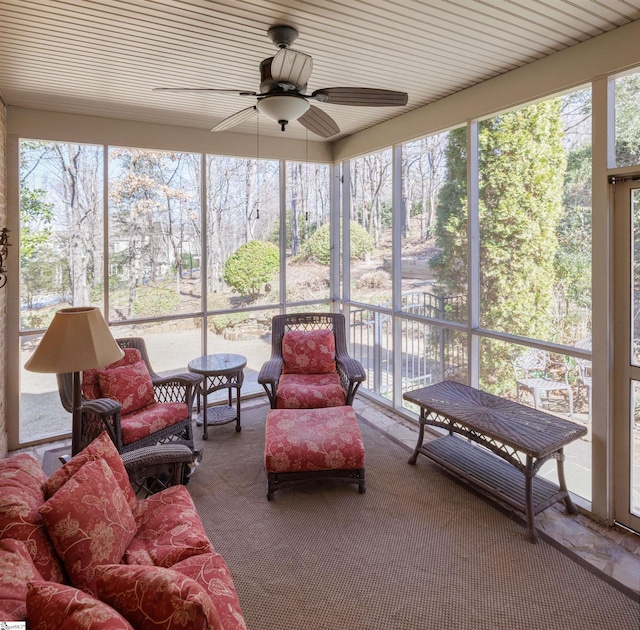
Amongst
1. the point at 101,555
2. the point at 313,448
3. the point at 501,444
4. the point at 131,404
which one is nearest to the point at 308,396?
the point at 313,448

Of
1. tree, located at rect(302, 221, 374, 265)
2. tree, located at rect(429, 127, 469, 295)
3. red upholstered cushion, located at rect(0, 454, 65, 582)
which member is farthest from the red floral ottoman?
tree, located at rect(302, 221, 374, 265)

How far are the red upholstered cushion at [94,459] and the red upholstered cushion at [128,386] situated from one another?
1.44 meters

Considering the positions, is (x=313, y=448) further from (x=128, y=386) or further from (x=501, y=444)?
(x=128, y=386)

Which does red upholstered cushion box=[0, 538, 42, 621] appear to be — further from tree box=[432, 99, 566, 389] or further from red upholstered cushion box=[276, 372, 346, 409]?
tree box=[432, 99, 566, 389]

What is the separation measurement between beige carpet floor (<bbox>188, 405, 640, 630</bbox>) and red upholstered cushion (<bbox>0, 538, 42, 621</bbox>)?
110 cm

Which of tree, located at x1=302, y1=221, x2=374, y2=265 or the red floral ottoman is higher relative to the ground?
tree, located at x1=302, y1=221, x2=374, y2=265

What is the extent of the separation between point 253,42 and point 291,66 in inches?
28.5

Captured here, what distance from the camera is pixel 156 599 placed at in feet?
3.82

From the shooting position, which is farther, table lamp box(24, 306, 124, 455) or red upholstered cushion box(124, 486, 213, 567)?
table lamp box(24, 306, 124, 455)

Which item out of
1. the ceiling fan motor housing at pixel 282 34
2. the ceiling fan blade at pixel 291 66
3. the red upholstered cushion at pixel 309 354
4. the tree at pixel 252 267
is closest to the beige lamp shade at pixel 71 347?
the ceiling fan blade at pixel 291 66

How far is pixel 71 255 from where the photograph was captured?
4.16 m

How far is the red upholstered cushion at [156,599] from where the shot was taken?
113 cm

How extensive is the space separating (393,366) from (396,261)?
1146 millimetres

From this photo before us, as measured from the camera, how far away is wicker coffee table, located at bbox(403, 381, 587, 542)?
260 cm
